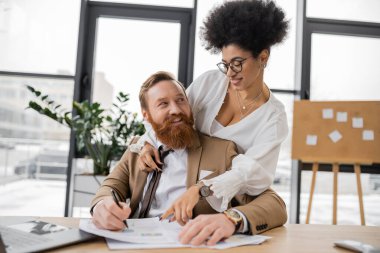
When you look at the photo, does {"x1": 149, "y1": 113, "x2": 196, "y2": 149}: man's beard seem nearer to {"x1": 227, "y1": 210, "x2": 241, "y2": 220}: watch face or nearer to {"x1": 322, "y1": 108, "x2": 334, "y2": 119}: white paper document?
{"x1": 227, "y1": 210, "x2": 241, "y2": 220}: watch face

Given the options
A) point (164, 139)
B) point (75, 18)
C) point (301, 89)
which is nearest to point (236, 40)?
point (164, 139)

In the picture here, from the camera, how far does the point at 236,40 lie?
1507 mm

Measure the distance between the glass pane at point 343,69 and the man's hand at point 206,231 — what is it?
130 inches

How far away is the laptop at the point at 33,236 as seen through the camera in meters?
0.83

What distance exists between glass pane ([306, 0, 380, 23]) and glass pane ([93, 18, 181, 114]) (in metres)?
1.63

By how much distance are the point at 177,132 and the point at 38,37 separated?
120 inches

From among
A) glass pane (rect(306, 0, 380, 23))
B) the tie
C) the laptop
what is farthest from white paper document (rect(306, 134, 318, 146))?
the laptop

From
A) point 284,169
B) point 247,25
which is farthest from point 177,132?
point 284,169

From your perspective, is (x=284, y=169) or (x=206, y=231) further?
(x=284, y=169)

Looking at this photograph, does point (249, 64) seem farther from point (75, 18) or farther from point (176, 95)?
point (75, 18)

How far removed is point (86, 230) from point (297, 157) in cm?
276

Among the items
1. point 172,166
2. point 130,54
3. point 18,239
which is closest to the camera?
point 18,239

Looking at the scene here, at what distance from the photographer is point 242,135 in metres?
1.54

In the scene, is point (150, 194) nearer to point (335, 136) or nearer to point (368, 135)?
point (335, 136)
